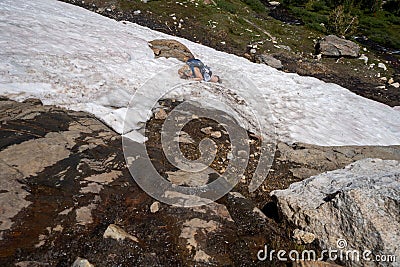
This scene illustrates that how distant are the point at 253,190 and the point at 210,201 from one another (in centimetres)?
180

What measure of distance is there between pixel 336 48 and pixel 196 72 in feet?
37.3

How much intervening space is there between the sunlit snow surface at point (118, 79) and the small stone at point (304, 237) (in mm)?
4229

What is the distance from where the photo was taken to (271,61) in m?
15.7

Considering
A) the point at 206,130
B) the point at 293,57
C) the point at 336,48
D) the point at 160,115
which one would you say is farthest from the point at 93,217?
the point at 336,48

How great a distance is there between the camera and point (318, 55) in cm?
1800

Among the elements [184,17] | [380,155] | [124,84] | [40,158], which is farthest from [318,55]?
[40,158]

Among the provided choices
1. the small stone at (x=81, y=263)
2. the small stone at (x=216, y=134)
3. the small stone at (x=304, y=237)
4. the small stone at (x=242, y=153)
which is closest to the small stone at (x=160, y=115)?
the small stone at (x=216, y=134)

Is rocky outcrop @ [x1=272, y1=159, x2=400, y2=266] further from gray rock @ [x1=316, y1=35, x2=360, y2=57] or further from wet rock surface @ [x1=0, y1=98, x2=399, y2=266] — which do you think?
gray rock @ [x1=316, y1=35, x2=360, y2=57]

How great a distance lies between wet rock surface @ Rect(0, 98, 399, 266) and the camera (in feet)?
13.4

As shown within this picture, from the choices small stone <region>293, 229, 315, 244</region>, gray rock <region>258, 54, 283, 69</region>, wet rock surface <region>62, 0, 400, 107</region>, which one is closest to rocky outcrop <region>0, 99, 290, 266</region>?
small stone <region>293, 229, 315, 244</region>

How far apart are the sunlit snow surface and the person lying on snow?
1.12 ft

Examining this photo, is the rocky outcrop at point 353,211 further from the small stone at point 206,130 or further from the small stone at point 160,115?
the small stone at point 160,115

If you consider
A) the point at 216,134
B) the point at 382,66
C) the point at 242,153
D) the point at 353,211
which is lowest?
the point at 242,153

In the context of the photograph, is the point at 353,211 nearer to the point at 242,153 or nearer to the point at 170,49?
the point at 242,153
